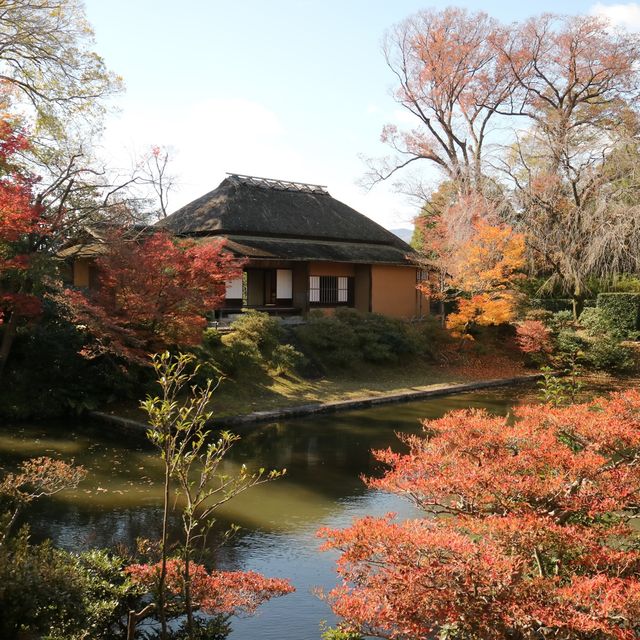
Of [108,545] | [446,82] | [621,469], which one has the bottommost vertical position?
[108,545]

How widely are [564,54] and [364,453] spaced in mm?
21206

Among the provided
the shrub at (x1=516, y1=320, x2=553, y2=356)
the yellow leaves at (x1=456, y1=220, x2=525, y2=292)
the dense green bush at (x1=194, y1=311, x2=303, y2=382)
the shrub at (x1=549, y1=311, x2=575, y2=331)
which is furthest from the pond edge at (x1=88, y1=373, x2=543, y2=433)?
the yellow leaves at (x1=456, y1=220, x2=525, y2=292)

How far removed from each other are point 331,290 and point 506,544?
20762mm

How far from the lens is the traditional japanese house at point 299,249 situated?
22641mm

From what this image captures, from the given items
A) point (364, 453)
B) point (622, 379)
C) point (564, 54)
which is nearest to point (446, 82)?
point (564, 54)

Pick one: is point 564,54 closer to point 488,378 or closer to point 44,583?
point 488,378

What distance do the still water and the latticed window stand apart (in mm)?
9850

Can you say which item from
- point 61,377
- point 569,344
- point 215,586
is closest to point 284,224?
point 569,344

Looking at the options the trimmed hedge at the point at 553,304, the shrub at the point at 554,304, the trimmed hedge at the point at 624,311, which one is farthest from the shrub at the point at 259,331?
the trimmed hedge at the point at 624,311

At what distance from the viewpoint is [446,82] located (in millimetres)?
27547

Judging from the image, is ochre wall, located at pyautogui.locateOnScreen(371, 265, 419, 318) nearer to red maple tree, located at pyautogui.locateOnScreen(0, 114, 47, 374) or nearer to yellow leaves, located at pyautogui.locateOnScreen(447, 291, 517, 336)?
yellow leaves, located at pyautogui.locateOnScreen(447, 291, 517, 336)

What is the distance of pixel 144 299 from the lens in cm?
1334

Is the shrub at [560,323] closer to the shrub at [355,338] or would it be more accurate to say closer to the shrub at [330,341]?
the shrub at [355,338]

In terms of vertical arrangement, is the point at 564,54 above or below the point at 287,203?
above
